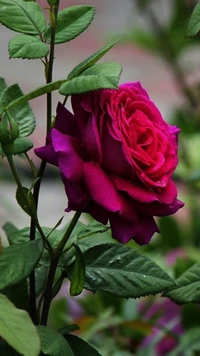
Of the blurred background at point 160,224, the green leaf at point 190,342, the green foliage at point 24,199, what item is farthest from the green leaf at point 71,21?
the green leaf at point 190,342

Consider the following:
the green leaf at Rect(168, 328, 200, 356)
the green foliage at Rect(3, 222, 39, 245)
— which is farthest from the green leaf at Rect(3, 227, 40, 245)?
the green leaf at Rect(168, 328, 200, 356)

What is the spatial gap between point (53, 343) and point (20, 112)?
18 cm

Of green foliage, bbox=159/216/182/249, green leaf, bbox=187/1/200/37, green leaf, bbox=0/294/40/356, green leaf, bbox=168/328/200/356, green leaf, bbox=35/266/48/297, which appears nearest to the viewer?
green leaf, bbox=0/294/40/356

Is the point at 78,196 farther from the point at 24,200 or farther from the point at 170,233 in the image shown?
the point at 170,233

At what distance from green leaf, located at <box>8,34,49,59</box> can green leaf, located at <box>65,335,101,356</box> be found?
21 cm

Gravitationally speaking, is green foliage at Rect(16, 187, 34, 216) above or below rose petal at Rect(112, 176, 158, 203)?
below

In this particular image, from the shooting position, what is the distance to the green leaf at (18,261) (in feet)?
2.05

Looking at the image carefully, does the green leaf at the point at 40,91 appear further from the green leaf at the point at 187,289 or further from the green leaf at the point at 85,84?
the green leaf at the point at 187,289

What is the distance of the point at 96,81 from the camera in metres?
0.59

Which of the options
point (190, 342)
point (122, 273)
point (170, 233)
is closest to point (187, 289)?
point (122, 273)

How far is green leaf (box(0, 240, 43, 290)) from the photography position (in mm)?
625

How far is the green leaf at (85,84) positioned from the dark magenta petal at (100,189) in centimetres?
5

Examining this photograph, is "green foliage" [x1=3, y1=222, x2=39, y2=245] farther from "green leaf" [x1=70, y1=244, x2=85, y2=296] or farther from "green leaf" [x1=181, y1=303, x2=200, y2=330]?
"green leaf" [x1=181, y1=303, x2=200, y2=330]

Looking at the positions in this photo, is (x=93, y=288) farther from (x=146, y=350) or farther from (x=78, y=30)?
(x=146, y=350)
